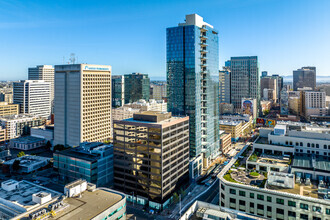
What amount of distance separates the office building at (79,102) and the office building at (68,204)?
74221 millimetres

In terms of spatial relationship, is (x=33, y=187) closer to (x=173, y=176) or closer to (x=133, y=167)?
(x=133, y=167)

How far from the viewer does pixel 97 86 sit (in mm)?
146625

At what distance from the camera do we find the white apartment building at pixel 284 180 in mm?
53406

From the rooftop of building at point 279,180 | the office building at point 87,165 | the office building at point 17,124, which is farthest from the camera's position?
the office building at point 17,124

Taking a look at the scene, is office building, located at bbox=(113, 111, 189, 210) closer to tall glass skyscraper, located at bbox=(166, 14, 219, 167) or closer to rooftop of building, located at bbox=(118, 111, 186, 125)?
rooftop of building, located at bbox=(118, 111, 186, 125)

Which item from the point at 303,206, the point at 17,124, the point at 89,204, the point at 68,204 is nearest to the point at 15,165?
the point at 17,124

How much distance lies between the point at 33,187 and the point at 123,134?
103ft

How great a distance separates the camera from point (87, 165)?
313 feet

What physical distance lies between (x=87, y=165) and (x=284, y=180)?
69.8 m

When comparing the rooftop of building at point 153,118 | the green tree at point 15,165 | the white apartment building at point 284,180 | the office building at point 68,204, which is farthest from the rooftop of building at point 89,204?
the green tree at point 15,165

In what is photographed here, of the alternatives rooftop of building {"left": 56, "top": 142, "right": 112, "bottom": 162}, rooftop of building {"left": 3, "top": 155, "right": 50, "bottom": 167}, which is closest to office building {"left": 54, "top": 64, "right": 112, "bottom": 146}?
rooftop of building {"left": 3, "top": 155, "right": 50, "bottom": 167}

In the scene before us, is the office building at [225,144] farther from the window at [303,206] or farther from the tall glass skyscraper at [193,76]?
the window at [303,206]

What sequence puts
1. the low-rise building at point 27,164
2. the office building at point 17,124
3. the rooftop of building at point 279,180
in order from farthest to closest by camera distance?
1. the office building at point 17,124
2. the low-rise building at point 27,164
3. the rooftop of building at point 279,180

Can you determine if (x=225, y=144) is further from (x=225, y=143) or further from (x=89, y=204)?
(x=89, y=204)
